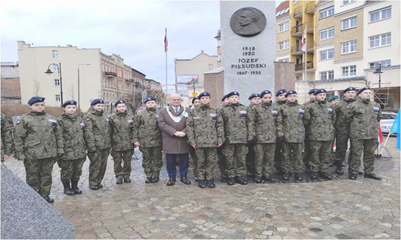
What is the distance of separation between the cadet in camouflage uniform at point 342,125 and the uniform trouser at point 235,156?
2.46m

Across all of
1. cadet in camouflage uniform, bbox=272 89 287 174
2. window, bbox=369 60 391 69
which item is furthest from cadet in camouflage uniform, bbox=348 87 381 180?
window, bbox=369 60 391 69

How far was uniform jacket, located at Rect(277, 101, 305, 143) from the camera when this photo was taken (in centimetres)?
572

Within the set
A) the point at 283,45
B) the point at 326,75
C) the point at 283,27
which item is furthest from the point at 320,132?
the point at 283,27

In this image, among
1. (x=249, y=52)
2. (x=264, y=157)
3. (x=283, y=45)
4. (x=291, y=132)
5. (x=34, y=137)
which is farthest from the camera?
(x=283, y=45)

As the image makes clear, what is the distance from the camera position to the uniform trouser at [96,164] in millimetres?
5480

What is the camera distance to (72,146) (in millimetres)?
5094

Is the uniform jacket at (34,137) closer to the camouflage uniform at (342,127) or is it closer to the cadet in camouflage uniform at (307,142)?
the cadet in camouflage uniform at (307,142)

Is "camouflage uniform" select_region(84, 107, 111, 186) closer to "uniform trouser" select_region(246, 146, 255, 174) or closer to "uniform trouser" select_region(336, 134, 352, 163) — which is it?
"uniform trouser" select_region(246, 146, 255, 174)

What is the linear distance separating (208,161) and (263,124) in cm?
132

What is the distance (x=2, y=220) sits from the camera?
86.4 inches

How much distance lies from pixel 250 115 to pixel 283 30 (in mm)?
38339

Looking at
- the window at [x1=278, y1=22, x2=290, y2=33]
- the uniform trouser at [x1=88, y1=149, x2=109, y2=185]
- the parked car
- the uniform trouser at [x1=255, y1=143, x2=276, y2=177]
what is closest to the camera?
the uniform trouser at [x1=88, y1=149, x2=109, y2=185]

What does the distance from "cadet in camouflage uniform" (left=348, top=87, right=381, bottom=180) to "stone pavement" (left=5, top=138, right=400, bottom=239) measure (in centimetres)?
37

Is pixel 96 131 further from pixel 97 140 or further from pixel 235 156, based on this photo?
pixel 235 156
